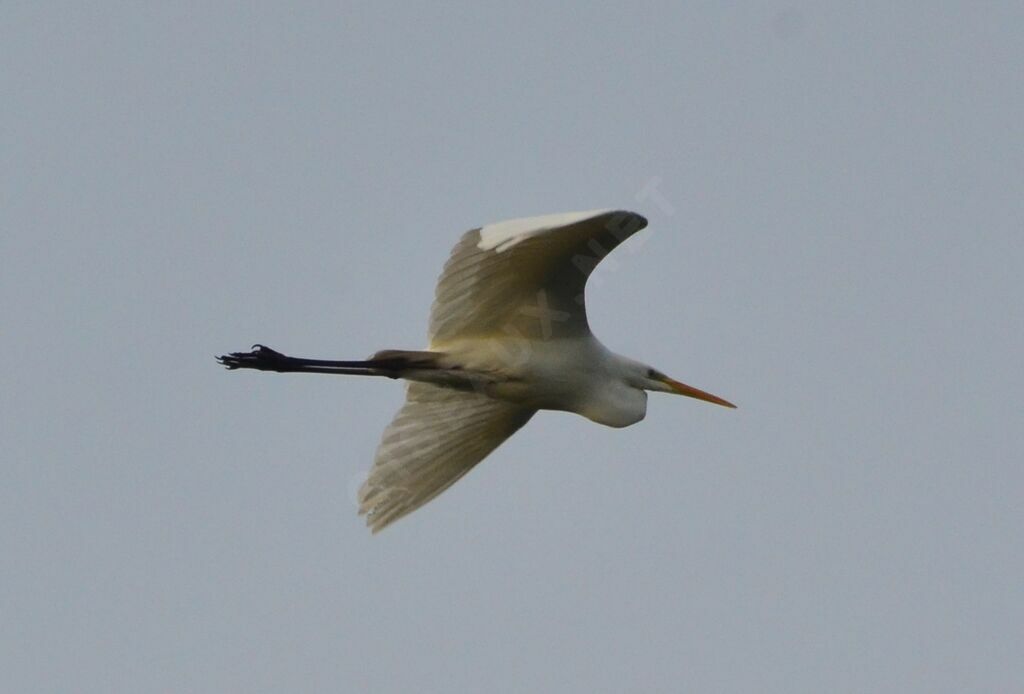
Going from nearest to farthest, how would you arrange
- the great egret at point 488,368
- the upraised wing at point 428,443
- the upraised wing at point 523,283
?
the upraised wing at point 523,283, the great egret at point 488,368, the upraised wing at point 428,443

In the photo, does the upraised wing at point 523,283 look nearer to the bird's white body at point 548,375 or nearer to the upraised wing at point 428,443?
the bird's white body at point 548,375

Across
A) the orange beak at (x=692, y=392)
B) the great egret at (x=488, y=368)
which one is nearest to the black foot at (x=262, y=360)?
the great egret at (x=488, y=368)

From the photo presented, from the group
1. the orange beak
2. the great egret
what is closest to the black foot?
the great egret

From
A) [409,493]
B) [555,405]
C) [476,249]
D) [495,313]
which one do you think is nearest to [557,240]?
[476,249]

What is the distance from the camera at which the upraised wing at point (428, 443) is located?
9391 mm

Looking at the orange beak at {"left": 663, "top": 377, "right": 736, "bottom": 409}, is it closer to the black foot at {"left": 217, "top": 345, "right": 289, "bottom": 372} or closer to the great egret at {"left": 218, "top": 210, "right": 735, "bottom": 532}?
the great egret at {"left": 218, "top": 210, "right": 735, "bottom": 532}

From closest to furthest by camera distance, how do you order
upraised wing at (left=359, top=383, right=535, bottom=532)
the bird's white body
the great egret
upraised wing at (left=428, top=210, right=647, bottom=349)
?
upraised wing at (left=428, top=210, right=647, bottom=349), the great egret, the bird's white body, upraised wing at (left=359, top=383, right=535, bottom=532)

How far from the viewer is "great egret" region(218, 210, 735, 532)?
27.6 ft

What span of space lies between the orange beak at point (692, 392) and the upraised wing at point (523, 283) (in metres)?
1.08

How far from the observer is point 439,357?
900cm

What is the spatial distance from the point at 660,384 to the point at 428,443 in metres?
1.44

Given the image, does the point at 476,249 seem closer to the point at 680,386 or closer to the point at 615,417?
the point at 615,417

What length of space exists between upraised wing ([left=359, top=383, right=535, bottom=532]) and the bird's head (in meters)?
0.65

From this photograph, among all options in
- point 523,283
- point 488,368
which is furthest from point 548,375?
point 523,283
